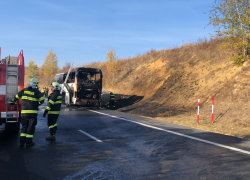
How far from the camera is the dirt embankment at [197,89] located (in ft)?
41.2

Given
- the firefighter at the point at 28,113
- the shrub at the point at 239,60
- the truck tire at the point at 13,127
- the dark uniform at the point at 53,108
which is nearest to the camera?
the firefighter at the point at 28,113

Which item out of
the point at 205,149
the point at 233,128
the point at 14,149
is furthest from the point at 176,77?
the point at 14,149

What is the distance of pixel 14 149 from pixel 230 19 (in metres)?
15.7

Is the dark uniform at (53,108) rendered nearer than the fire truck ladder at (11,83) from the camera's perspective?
No

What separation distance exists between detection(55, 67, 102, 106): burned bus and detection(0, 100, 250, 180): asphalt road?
10.9 m

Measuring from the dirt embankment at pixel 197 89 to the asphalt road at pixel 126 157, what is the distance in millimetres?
3284

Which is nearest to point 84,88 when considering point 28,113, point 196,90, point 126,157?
point 196,90

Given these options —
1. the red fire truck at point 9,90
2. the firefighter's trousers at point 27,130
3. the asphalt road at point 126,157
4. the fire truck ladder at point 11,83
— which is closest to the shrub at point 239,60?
the asphalt road at point 126,157

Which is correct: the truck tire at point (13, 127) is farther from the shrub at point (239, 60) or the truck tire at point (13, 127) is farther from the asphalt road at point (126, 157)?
the shrub at point (239, 60)

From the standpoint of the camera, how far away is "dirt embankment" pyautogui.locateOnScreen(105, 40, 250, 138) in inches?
494

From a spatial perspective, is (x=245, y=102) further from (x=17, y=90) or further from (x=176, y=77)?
(x=17, y=90)

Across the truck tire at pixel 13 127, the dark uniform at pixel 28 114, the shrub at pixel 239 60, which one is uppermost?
the shrub at pixel 239 60

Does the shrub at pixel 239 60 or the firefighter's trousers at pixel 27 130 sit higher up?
the shrub at pixel 239 60

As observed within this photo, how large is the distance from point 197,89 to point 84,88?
30.6 ft
